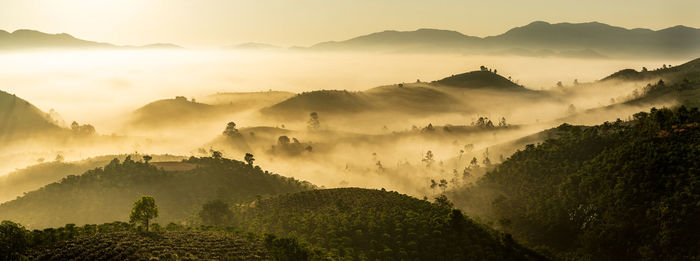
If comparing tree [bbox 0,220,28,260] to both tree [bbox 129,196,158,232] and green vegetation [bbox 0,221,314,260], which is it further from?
tree [bbox 129,196,158,232]

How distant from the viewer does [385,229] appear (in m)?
108

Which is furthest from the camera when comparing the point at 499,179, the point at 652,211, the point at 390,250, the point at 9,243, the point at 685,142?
the point at 499,179

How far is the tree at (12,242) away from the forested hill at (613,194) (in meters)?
110

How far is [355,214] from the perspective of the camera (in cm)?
11656

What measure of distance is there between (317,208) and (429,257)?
36326mm

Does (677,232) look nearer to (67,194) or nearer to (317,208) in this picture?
(317,208)

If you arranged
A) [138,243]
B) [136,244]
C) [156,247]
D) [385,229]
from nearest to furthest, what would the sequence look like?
1. [136,244]
2. [156,247]
3. [138,243]
4. [385,229]

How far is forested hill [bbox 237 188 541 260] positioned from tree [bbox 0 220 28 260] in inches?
1996

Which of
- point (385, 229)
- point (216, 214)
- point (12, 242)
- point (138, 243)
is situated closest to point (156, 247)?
point (138, 243)

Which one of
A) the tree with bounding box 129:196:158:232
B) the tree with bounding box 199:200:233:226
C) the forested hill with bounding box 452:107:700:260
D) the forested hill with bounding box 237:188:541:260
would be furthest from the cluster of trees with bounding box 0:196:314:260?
the forested hill with bounding box 452:107:700:260

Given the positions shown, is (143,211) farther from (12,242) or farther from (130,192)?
(130,192)

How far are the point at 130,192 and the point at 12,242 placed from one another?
310ft

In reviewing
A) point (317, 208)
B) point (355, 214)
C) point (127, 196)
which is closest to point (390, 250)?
point (355, 214)

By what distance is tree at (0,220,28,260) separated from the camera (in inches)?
2815
